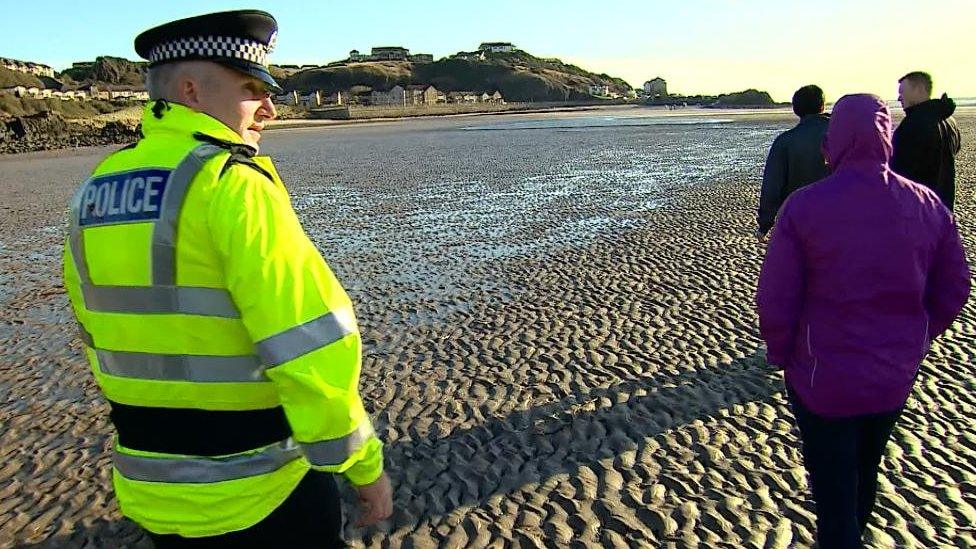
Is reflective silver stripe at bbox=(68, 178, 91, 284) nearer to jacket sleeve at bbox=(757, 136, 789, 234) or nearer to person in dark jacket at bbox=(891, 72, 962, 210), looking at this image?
jacket sleeve at bbox=(757, 136, 789, 234)

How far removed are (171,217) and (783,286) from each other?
97.4 inches

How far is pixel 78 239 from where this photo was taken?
211cm

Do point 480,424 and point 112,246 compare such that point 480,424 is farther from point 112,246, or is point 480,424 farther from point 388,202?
point 388,202

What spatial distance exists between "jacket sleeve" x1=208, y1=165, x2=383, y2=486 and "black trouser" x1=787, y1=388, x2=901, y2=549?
222 cm

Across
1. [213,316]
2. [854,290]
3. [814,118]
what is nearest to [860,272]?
[854,290]

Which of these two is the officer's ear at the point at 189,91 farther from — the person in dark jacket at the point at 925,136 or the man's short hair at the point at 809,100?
the person in dark jacket at the point at 925,136

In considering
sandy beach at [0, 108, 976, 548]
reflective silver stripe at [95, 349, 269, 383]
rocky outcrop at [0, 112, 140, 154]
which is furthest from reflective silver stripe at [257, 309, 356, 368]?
rocky outcrop at [0, 112, 140, 154]

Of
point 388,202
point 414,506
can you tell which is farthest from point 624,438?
point 388,202

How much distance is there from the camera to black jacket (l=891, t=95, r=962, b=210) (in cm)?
576

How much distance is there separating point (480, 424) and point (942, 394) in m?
3.71

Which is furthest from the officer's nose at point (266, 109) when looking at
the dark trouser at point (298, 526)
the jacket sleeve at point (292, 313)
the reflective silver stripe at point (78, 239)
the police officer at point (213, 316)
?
the dark trouser at point (298, 526)

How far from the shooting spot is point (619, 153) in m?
30.7

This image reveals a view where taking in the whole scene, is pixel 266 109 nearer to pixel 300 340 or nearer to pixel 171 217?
pixel 171 217

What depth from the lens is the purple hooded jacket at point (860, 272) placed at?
2.96 m
